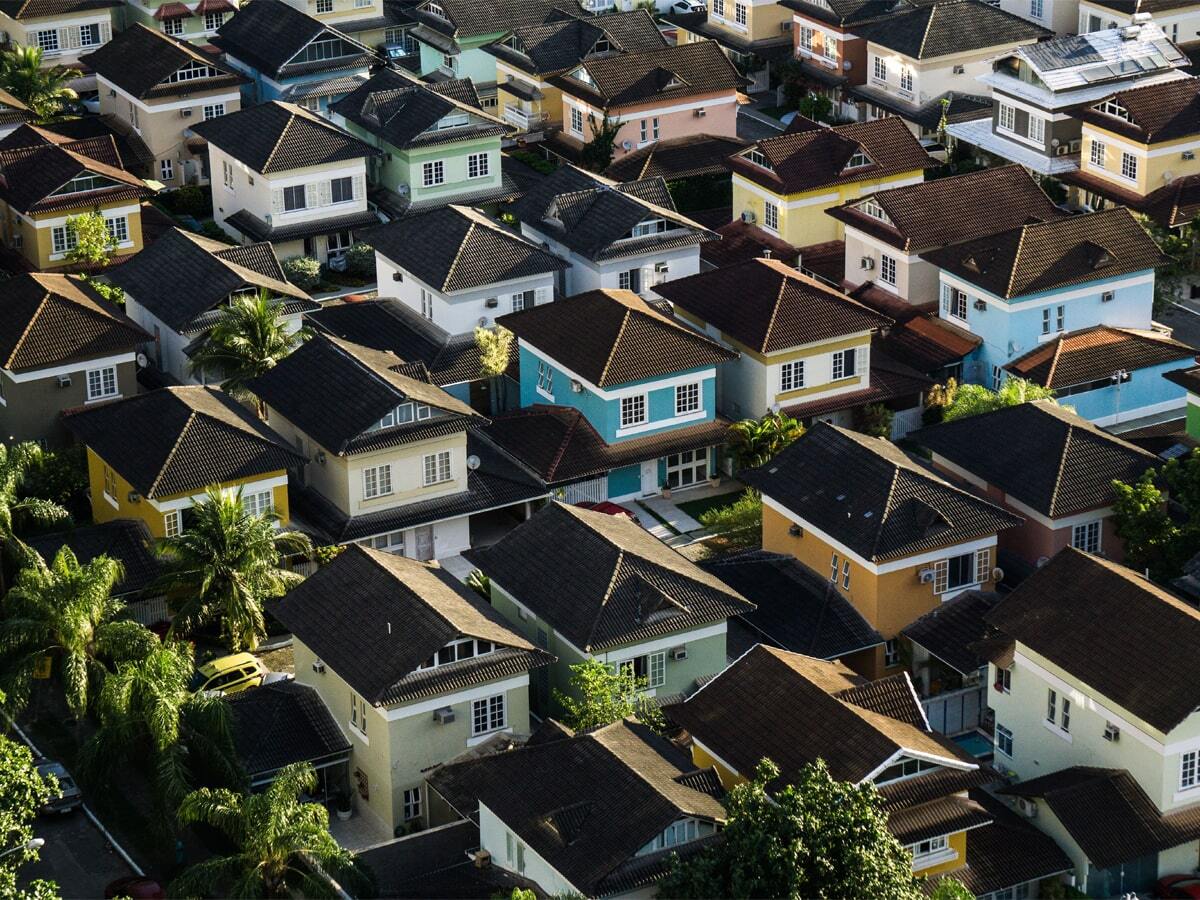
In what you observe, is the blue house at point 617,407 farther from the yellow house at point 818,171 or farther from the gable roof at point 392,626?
the yellow house at point 818,171

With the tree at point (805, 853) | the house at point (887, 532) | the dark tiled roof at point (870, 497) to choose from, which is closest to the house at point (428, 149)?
the dark tiled roof at point (870, 497)

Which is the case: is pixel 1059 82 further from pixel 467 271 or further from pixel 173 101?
pixel 173 101

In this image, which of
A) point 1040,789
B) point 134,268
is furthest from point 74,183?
point 1040,789

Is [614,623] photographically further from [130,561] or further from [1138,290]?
[1138,290]

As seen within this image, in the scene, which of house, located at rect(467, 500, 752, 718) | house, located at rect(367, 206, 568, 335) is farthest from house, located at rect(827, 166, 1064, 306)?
house, located at rect(467, 500, 752, 718)

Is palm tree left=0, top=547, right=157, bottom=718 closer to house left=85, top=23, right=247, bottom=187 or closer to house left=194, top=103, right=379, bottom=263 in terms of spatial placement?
house left=194, top=103, right=379, bottom=263
